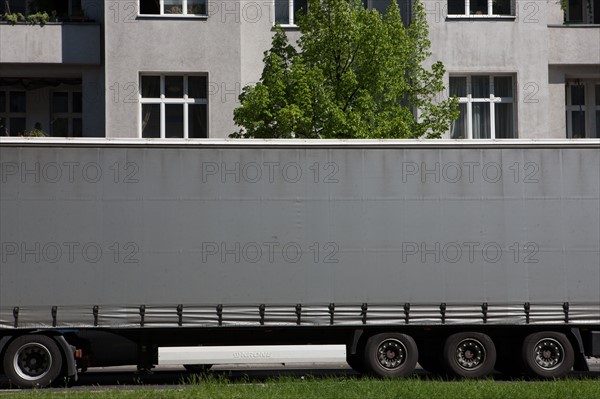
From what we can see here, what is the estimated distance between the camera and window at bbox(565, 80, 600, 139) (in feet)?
96.6

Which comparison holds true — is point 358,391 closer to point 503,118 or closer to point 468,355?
point 468,355

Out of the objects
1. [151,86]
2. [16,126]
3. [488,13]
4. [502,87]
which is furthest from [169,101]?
[502,87]

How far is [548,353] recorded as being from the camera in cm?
1683

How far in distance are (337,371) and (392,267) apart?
370cm

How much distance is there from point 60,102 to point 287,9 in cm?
716

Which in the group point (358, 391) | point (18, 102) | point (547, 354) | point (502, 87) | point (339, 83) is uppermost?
point (502, 87)

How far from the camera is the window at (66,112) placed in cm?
2942

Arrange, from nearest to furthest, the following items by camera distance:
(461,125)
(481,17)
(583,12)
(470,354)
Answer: (470,354), (481,17), (461,125), (583,12)

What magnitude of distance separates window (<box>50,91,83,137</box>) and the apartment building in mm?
929

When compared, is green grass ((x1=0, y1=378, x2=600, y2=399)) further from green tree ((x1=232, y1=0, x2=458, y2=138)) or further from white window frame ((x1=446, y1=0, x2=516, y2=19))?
white window frame ((x1=446, y1=0, x2=516, y2=19))

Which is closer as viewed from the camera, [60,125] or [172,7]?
[172,7]

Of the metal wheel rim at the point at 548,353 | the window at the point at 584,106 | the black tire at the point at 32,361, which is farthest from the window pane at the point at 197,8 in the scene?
the metal wheel rim at the point at 548,353

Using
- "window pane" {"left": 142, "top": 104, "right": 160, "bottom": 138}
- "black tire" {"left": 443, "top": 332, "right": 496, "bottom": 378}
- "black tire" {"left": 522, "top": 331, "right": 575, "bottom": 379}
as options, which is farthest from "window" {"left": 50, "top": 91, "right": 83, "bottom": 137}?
"black tire" {"left": 522, "top": 331, "right": 575, "bottom": 379}

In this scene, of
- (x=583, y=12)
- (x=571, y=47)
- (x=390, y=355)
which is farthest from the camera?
(x=583, y=12)
